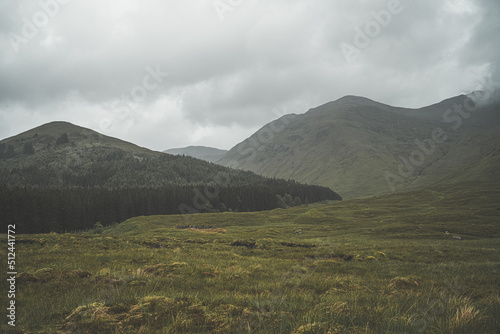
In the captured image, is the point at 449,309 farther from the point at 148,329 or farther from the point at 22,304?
the point at 22,304

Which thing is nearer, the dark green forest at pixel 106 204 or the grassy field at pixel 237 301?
the grassy field at pixel 237 301

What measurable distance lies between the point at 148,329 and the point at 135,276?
593 centimetres

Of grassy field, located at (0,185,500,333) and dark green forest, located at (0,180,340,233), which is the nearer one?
grassy field, located at (0,185,500,333)

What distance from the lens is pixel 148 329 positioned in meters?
5.28

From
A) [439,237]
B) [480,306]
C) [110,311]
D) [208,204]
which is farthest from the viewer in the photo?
[208,204]

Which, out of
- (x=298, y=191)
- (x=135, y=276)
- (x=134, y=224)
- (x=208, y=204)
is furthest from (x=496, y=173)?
(x=135, y=276)

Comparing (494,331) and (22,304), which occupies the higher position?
(22,304)

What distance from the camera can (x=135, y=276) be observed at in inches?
413

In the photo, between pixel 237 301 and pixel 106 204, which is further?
pixel 106 204

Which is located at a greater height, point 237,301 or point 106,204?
point 106,204

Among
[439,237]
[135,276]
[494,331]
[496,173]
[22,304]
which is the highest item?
[22,304]

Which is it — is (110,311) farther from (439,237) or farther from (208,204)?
(208,204)

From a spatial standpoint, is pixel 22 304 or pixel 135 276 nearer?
pixel 22 304

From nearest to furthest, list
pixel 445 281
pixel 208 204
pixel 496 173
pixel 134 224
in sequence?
pixel 445 281 → pixel 134 224 → pixel 208 204 → pixel 496 173
